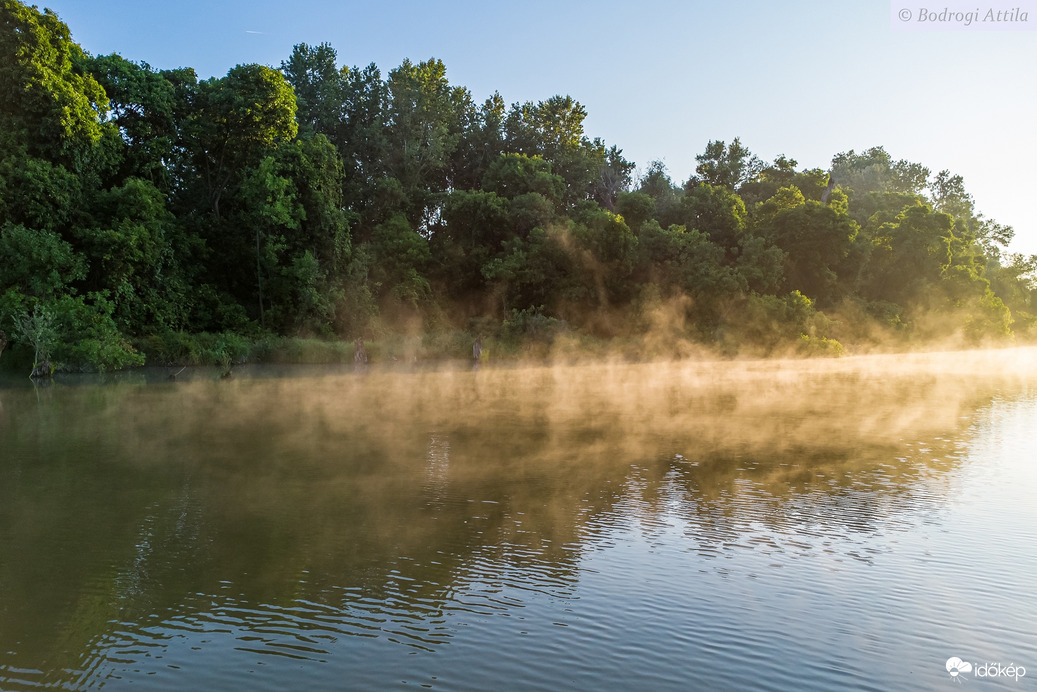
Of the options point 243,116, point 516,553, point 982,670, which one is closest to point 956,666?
point 982,670

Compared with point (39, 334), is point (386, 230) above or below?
above

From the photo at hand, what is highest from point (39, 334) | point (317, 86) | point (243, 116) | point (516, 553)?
point (317, 86)

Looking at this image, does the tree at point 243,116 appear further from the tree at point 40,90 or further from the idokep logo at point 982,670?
the idokep logo at point 982,670

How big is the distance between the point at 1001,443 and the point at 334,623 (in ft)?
50.8

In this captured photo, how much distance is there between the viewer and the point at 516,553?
31.3 feet

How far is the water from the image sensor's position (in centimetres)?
661

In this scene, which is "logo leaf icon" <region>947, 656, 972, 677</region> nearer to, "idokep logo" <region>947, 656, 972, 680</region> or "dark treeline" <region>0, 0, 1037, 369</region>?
"idokep logo" <region>947, 656, 972, 680</region>

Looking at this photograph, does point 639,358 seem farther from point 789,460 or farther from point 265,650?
point 265,650

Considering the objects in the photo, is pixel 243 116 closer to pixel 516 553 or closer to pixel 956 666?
pixel 516 553

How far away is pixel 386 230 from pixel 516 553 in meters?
45.9

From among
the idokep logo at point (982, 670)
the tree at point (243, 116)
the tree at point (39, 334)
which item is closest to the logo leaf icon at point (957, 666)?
the idokep logo at point (982, 670)

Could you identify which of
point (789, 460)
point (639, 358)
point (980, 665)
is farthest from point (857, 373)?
point (980, 665)

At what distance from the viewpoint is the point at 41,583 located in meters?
8.45

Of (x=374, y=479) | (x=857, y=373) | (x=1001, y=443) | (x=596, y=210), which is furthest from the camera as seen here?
(x=596, y=210)
